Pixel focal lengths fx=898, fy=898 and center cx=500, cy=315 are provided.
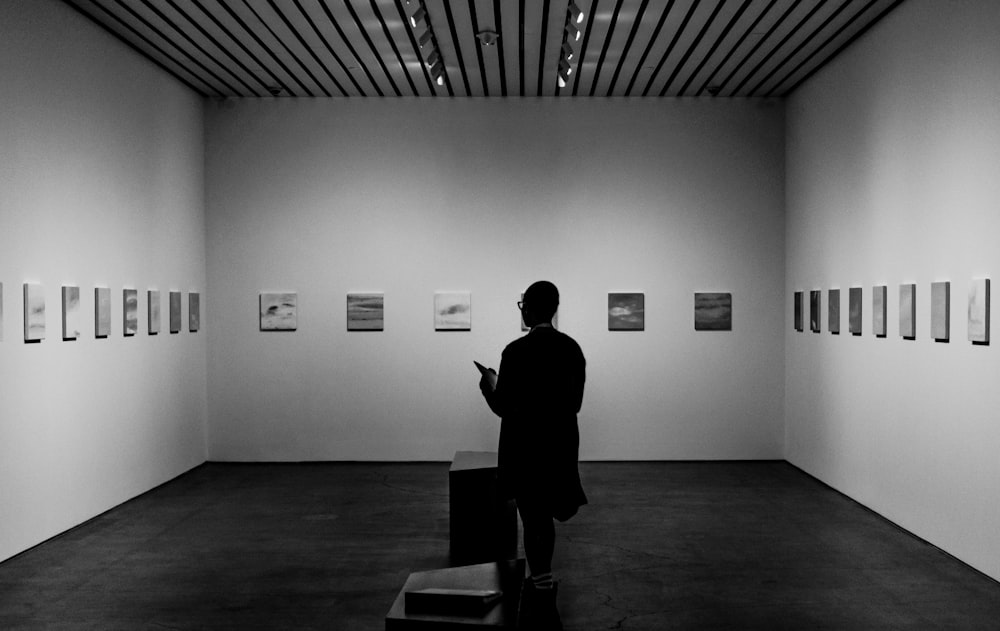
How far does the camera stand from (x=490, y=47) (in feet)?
35.5

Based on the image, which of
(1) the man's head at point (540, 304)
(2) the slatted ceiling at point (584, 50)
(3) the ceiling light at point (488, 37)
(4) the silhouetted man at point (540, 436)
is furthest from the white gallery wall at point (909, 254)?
(3) the ceiling light at point (488, 37)

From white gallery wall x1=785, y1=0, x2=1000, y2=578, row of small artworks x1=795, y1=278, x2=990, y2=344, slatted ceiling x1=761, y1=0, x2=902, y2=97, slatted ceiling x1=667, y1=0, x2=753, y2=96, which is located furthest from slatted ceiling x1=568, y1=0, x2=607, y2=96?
row of small artworks x1=795, y1=278, x2=990, y2=344

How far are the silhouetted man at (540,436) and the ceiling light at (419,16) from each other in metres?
4.49

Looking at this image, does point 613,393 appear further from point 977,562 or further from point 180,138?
point 180,138

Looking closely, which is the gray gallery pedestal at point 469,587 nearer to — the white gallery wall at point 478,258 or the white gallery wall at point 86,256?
the white gallery wall at point 86,256

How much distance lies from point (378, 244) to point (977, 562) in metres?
8.76

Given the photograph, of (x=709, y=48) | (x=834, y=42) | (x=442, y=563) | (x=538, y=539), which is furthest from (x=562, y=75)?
(x=538, y=539)

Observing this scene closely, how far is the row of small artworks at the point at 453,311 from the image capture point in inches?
522

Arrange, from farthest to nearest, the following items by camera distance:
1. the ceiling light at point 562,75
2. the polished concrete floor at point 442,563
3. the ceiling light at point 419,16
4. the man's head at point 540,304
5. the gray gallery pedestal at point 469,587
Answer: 1. the ceiling light at point 562,75
2. the ceiling light at point 419,16
3. the polished concrete floor at point 442,563
4. the man's head at point 540,304
5. the gray gallery pedestal at point 469,587

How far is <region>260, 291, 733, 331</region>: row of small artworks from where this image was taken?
13.3m

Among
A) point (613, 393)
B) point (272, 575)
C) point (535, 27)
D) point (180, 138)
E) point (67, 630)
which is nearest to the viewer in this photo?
point (67, 630)

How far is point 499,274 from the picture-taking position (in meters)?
13.3

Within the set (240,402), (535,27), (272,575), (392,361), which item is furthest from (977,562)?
(240,402)

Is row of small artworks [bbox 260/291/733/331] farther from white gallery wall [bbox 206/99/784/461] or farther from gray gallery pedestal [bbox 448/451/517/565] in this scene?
gray gallery pedestal [bbox 448/451/517/565]
